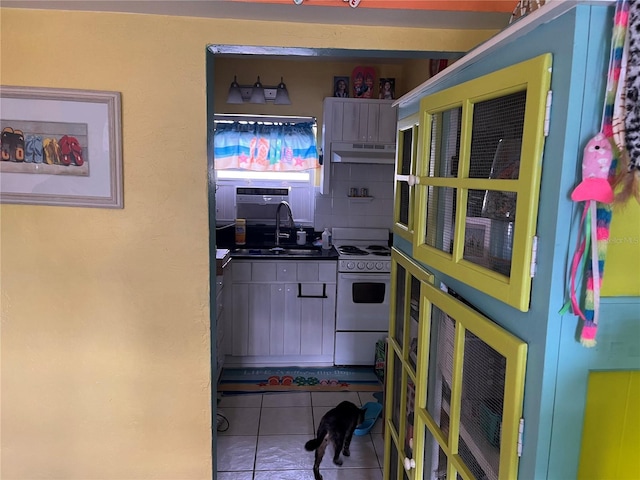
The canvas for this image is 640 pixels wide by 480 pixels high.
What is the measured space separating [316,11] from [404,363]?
4.46 feet

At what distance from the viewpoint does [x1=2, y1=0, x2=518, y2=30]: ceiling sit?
5.19ft

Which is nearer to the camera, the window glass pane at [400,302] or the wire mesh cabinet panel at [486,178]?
the wire mesh cabinet panel at [486,178]

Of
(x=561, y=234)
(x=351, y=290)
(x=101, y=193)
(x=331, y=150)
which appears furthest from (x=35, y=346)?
(x=331, y=150)

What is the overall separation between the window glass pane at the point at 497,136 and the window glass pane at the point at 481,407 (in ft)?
1.41

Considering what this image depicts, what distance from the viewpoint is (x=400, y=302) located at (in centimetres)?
201

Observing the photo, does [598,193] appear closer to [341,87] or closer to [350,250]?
[350,250]

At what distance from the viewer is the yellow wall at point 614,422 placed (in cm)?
94

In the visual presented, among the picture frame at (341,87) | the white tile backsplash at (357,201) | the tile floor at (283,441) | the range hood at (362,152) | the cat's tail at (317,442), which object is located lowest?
the tile floor at (283,441)

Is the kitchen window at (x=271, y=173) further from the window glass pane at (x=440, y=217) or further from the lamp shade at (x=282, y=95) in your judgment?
the window glass pane at (x=440, y=217)

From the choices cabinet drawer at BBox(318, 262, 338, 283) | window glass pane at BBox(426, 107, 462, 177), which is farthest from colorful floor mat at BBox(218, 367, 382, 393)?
window glass pane at BBox(426, 107, 462, 177)

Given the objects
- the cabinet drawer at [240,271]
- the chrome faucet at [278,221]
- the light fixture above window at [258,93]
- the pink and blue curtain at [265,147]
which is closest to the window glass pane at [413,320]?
the cabinet drawer at [240,271]

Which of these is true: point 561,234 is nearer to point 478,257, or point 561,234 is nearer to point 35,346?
point 478,257

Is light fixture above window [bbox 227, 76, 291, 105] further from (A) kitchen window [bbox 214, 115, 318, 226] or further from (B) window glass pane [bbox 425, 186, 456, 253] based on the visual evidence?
(B) window glass pane [bbox 425, 186, 456, 253]

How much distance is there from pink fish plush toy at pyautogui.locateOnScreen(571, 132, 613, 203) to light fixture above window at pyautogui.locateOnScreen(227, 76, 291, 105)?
3.45 m
